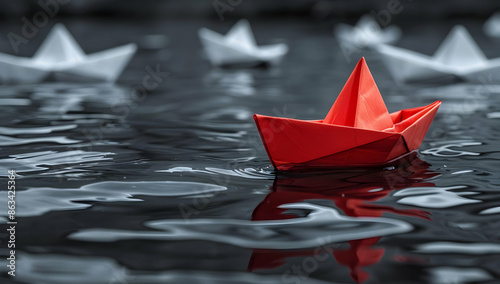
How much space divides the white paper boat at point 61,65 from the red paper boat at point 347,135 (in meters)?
3.13

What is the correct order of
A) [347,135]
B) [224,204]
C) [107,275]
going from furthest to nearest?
[347,135] → [224,204] → [107,275]

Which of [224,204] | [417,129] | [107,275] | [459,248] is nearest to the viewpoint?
[107,275]

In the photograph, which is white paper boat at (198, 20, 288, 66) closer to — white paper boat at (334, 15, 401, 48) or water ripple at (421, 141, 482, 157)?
white paper boat at (334, 15, 401, 48)

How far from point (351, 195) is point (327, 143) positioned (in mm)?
214

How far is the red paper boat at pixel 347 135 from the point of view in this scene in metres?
2.13

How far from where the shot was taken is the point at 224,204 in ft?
6.70

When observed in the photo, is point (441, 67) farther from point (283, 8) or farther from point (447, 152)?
point (283, 8)

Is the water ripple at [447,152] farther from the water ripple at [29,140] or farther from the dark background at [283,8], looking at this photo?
the dark background at [283,8]

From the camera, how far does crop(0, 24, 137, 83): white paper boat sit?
16.3ft

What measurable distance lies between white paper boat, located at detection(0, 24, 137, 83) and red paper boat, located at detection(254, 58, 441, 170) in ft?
10.3

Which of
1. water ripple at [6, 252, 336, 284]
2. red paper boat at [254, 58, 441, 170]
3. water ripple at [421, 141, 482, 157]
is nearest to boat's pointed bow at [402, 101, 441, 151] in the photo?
red paper boat at [254, 58, 441, 170]

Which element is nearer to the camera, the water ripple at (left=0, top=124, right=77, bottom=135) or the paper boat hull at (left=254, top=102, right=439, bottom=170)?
the paper boat hull at (left=254, top=102, right=439, bottom=170)

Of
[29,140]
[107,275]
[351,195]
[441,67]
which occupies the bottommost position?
[107,275]

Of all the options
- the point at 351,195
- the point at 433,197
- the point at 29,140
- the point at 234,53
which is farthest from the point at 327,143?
the point at 234,53
